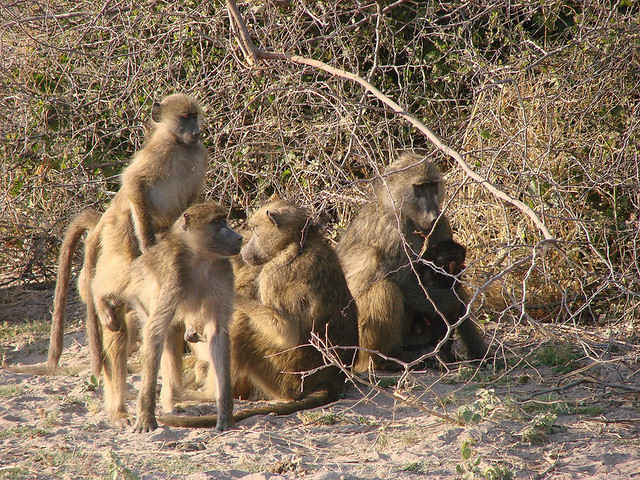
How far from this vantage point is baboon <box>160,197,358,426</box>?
4285 mm

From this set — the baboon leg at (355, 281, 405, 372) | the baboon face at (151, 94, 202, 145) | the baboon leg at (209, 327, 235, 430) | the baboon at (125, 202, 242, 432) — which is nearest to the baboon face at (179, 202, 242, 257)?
the baboon at (125, 202, 242, 432)

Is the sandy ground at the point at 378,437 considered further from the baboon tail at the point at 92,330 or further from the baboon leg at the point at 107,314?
the baboon leg at the point at 107,314

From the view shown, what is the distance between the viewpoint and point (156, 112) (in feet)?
15.3

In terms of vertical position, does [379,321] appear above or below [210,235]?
below

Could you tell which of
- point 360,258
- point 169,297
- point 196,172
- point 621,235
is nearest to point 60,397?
point 169,297

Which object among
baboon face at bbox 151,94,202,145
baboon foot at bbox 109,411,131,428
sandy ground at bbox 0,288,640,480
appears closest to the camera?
sandy ground at bbox 0,288,640,480

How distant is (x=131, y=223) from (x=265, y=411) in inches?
53.7

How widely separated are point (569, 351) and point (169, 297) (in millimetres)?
2421

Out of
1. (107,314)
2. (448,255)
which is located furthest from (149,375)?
(448,255)

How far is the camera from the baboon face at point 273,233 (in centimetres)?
449

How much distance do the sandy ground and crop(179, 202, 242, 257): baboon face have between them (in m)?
0.88

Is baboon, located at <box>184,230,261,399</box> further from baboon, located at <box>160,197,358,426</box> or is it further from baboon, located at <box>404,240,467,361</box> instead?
baboon, located at <box>404,240,467,361</box>

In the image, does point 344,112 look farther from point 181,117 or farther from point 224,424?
point 224,424

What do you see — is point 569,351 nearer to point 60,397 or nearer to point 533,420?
point 533,420
